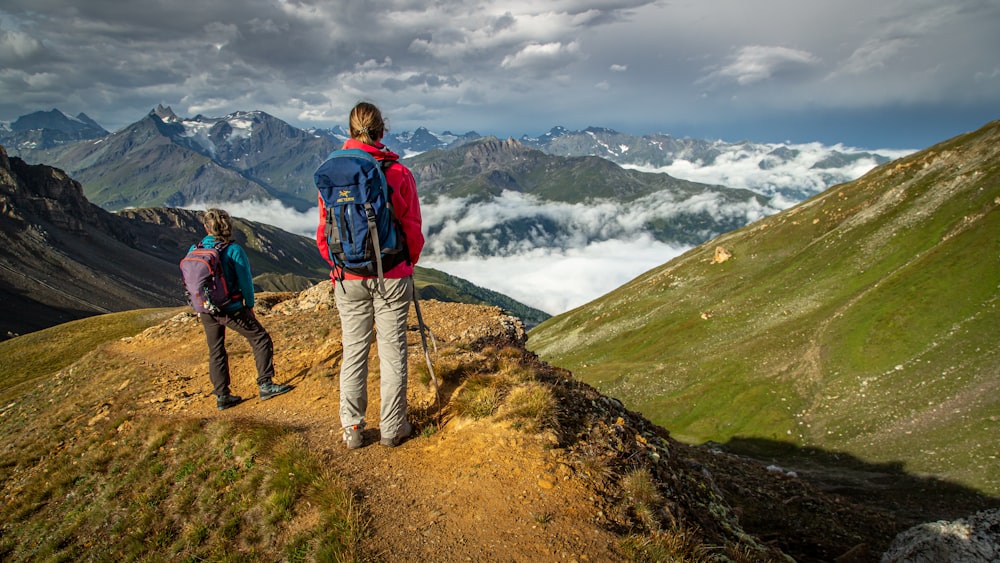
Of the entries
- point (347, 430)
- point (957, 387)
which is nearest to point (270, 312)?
point (347, 430)

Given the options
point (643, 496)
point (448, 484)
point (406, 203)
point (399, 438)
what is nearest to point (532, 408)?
point (448, 484)

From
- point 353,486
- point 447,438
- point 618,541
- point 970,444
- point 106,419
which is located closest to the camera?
point 618,541

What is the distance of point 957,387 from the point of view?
49969 millimetres

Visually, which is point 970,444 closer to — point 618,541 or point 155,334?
point 618,541

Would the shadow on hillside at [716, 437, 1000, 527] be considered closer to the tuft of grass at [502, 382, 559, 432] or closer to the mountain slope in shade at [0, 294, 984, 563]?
the mountain slope in shade at [0, 294, 984, 563]

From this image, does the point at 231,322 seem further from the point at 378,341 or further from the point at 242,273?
the point at 378,341

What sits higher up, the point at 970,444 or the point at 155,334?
the point at 155,334

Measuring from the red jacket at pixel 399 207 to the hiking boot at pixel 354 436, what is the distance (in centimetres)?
304

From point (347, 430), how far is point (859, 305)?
89481 millimetres

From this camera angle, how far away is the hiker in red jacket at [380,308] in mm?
8508

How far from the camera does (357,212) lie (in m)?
7.95

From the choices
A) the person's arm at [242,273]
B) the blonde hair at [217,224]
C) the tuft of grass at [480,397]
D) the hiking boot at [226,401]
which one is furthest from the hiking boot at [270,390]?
the tuft of grass at [480,397]

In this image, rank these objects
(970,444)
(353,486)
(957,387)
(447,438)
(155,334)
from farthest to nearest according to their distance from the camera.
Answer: (957,387), (970,444), (155,334), (447,438), (353,486)

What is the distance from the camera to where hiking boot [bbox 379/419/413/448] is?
30.6 feet
